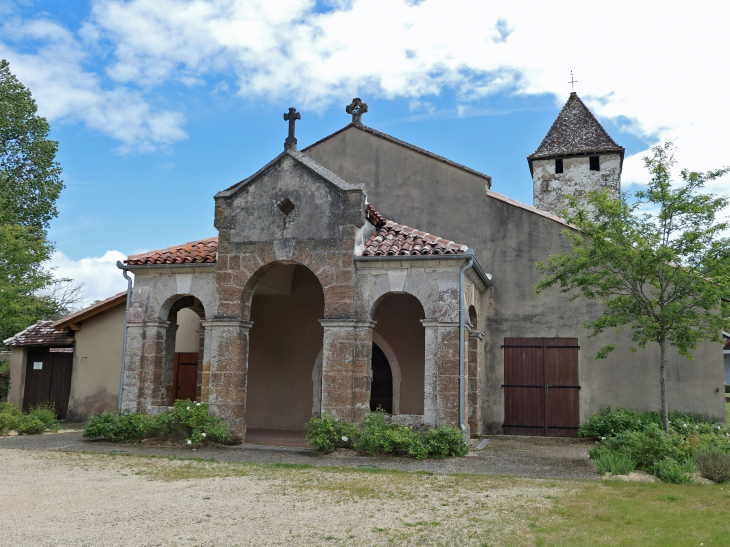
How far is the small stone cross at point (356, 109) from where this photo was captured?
49.1 ft

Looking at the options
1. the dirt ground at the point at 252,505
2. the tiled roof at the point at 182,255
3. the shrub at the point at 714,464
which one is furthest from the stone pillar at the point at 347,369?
the shrub at the point at 714,464

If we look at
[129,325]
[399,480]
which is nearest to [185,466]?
[399,480]

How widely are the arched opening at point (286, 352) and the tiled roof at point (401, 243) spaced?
2725mm

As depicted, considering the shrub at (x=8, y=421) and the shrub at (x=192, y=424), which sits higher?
the shrub at (x=192, y=424)

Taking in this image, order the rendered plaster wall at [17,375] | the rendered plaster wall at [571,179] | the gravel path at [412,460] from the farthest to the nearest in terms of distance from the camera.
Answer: the rendered plaster wall at [571,179]
the rendered plaster wall at [17,375]
the gravel path at [412,460]

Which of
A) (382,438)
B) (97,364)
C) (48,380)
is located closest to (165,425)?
(382,438)

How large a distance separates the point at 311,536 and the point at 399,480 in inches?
104

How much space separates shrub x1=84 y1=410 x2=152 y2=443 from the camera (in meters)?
10.8

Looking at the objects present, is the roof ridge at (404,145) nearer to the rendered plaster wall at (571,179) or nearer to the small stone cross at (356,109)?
the small stone cross at (356,109)

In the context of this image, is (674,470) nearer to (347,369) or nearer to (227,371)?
(347,369)

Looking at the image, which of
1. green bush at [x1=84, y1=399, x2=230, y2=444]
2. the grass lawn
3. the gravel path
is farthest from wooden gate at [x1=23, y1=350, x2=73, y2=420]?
the grass lawn

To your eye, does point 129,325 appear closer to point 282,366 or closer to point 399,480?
point 282,366

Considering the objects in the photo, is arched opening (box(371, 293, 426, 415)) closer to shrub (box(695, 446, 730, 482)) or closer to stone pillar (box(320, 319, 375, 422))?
stone pillar (box(320, 319, 375, 422))

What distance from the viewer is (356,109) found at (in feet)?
49.5
